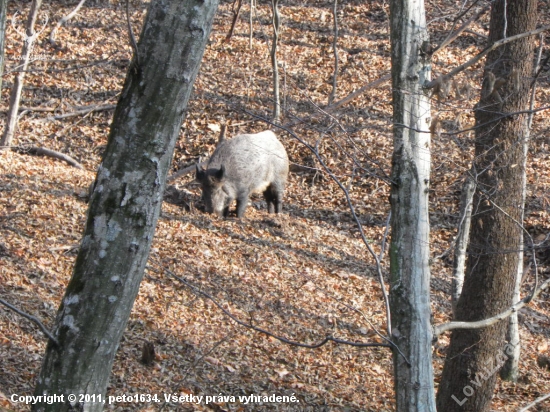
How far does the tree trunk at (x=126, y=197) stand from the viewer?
269 cm

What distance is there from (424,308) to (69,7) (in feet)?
57.3

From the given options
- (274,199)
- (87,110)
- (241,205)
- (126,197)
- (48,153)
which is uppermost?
(87,110)

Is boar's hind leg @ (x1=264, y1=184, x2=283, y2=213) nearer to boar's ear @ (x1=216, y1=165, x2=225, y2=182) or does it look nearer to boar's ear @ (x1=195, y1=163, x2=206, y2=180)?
boar's ear @ (x1=216, y1=165, x2=225, y2=182)

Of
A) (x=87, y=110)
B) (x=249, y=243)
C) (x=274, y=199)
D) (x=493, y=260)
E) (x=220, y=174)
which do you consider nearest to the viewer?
(x=493, y=260)

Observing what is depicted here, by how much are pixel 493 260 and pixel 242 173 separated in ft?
17.0

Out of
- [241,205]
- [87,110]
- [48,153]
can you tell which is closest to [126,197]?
[241,205]

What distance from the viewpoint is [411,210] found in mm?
4004

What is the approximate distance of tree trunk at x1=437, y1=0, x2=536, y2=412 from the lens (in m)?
6.64

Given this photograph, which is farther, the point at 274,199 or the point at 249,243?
the point at 274,199

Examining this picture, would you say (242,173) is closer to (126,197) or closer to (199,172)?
(199,172)

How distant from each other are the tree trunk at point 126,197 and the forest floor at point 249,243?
389 millimetres

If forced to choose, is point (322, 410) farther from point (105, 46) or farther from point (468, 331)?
point (105, 46)

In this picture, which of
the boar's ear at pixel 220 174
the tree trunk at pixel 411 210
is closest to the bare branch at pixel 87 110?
the boar's ear at pixel 220 174

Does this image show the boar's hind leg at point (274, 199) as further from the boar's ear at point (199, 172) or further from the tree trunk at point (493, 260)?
the tree trunk at point (493, 260)
